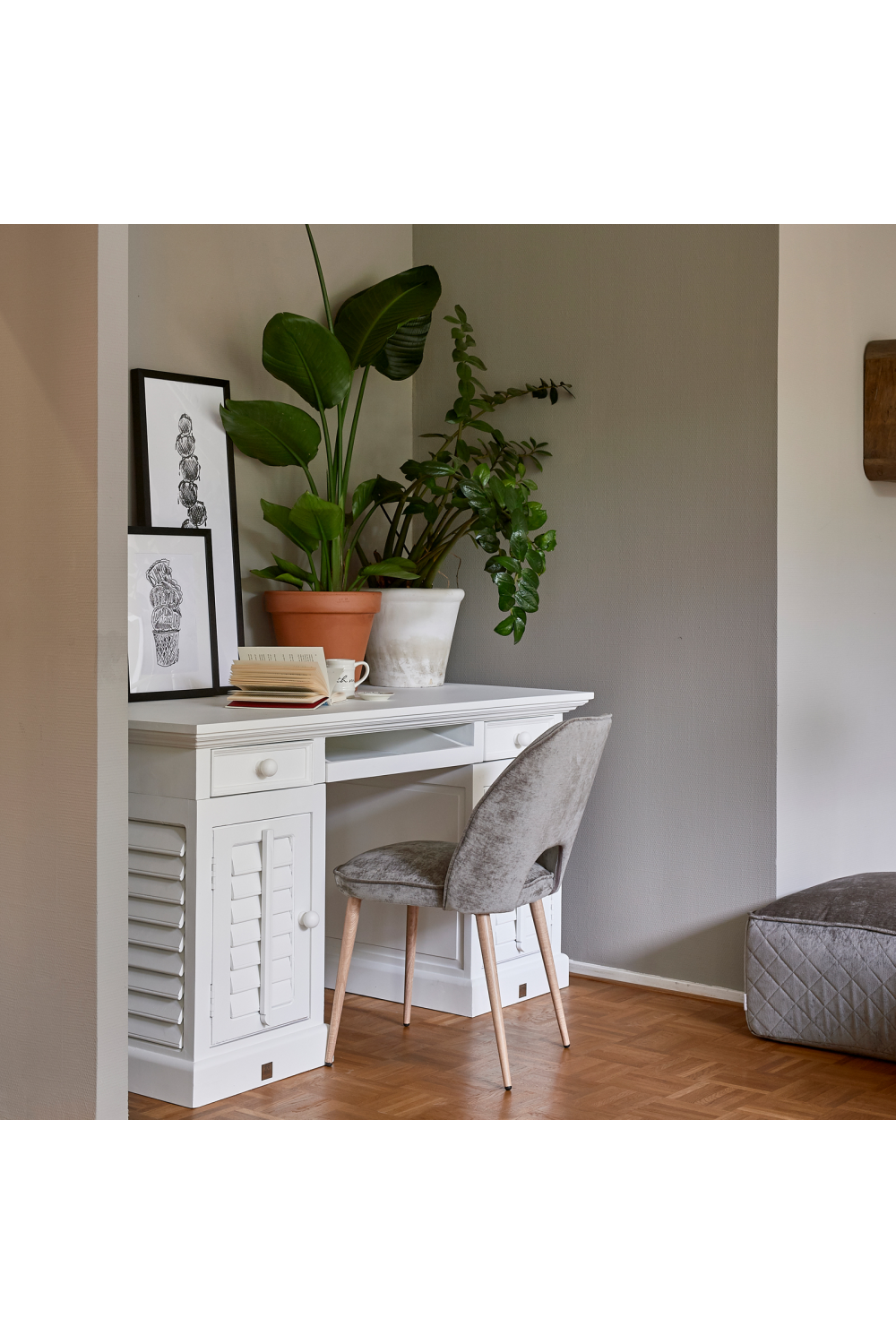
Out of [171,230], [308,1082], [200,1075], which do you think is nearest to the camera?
[200,1075]

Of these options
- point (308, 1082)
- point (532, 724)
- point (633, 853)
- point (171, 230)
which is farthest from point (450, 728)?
point (171, 230)

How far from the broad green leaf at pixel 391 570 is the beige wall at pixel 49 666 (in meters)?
1.23

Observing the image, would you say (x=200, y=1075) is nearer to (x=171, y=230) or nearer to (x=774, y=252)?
(x=171, y=230)

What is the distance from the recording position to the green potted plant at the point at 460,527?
130 inches

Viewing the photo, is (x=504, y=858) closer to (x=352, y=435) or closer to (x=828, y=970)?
(x=828, y=970)

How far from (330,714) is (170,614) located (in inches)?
22.4

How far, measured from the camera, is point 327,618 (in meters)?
3.33

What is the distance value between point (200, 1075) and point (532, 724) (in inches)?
52.4

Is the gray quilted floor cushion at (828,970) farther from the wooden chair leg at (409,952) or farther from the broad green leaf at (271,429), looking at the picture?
the broad green leaf at (271,429)

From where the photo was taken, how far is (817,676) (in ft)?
11.2

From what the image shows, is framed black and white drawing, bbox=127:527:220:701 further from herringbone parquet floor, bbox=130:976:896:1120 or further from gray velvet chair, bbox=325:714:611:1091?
herringbone parquet floor, bbox=130:976:896:1120

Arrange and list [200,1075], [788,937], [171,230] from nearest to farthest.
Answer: [200,1075]
[788,937]
[171,230]

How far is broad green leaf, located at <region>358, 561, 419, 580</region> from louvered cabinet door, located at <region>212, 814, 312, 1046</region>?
0.86 m

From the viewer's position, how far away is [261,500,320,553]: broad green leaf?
3383mm
